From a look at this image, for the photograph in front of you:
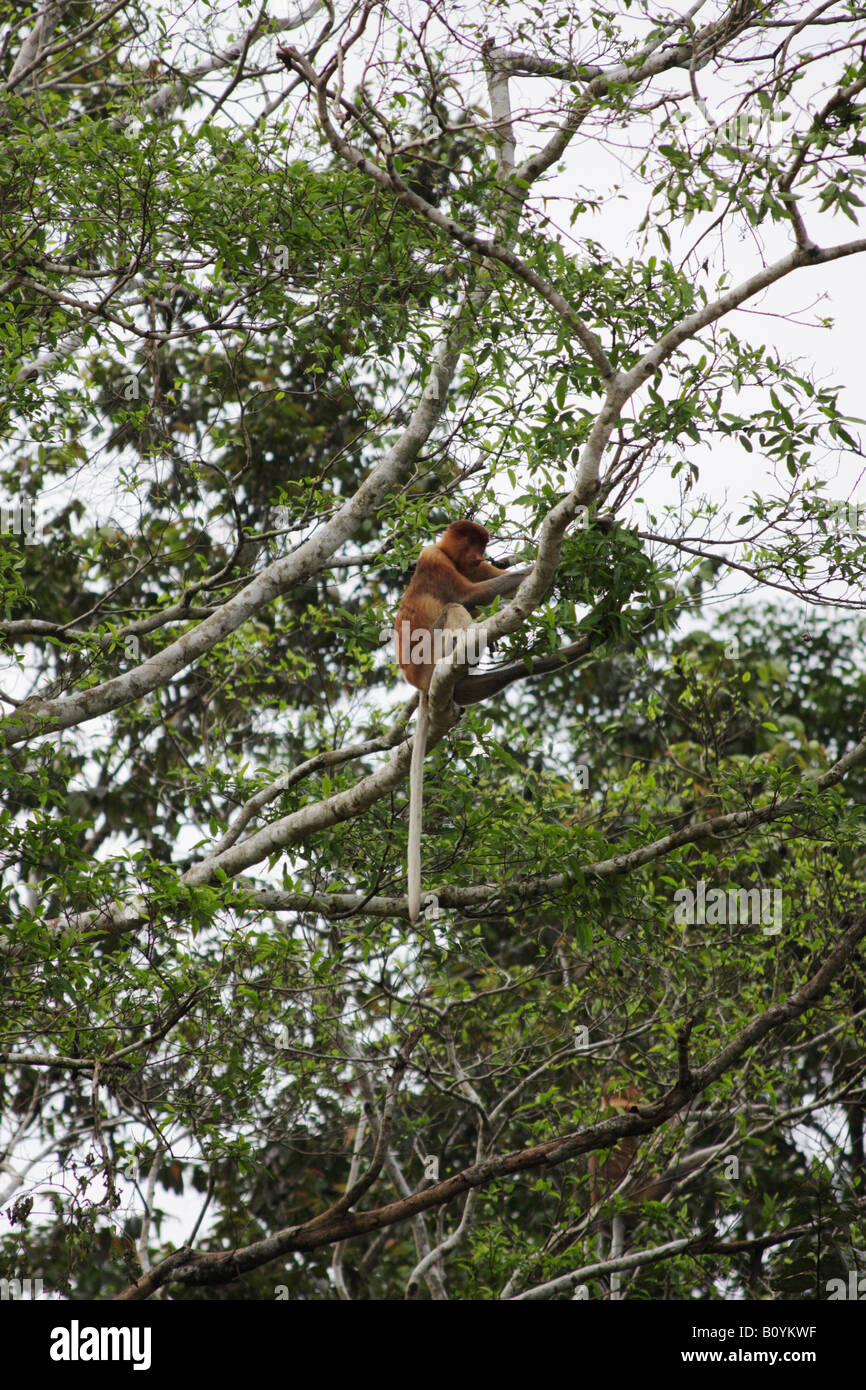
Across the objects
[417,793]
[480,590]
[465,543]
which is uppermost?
[465,543]

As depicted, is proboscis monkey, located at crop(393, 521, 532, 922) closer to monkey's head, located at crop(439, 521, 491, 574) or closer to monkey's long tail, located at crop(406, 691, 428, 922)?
monkey's head, located at crop(439, 521, 491, 574)

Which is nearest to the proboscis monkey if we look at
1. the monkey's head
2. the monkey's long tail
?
the monkey's head

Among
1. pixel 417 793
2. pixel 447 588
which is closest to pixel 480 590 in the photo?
pixel 447 588

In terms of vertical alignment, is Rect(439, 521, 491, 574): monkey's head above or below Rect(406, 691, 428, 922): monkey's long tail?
above

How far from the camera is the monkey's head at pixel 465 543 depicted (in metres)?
4.46

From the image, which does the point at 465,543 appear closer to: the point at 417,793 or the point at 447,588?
the point at 447,588

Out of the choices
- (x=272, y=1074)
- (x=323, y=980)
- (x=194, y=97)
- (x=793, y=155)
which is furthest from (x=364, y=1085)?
(x=194, y=97)

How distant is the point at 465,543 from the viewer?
4.49m

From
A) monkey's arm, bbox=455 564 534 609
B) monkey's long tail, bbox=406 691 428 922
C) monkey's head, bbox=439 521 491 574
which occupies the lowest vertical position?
monkey's long tail, bbox=406 691 428 922

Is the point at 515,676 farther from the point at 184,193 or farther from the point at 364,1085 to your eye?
the point at 364,1085

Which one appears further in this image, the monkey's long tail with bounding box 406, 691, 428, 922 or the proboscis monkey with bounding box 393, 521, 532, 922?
the proboscis monkey with bounding box 393, 521, 532, 922

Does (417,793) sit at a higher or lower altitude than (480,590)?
lower

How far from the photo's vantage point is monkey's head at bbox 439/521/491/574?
446cm

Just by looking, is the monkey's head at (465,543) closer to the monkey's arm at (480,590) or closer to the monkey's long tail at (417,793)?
the monkey's arm at (480,590)
